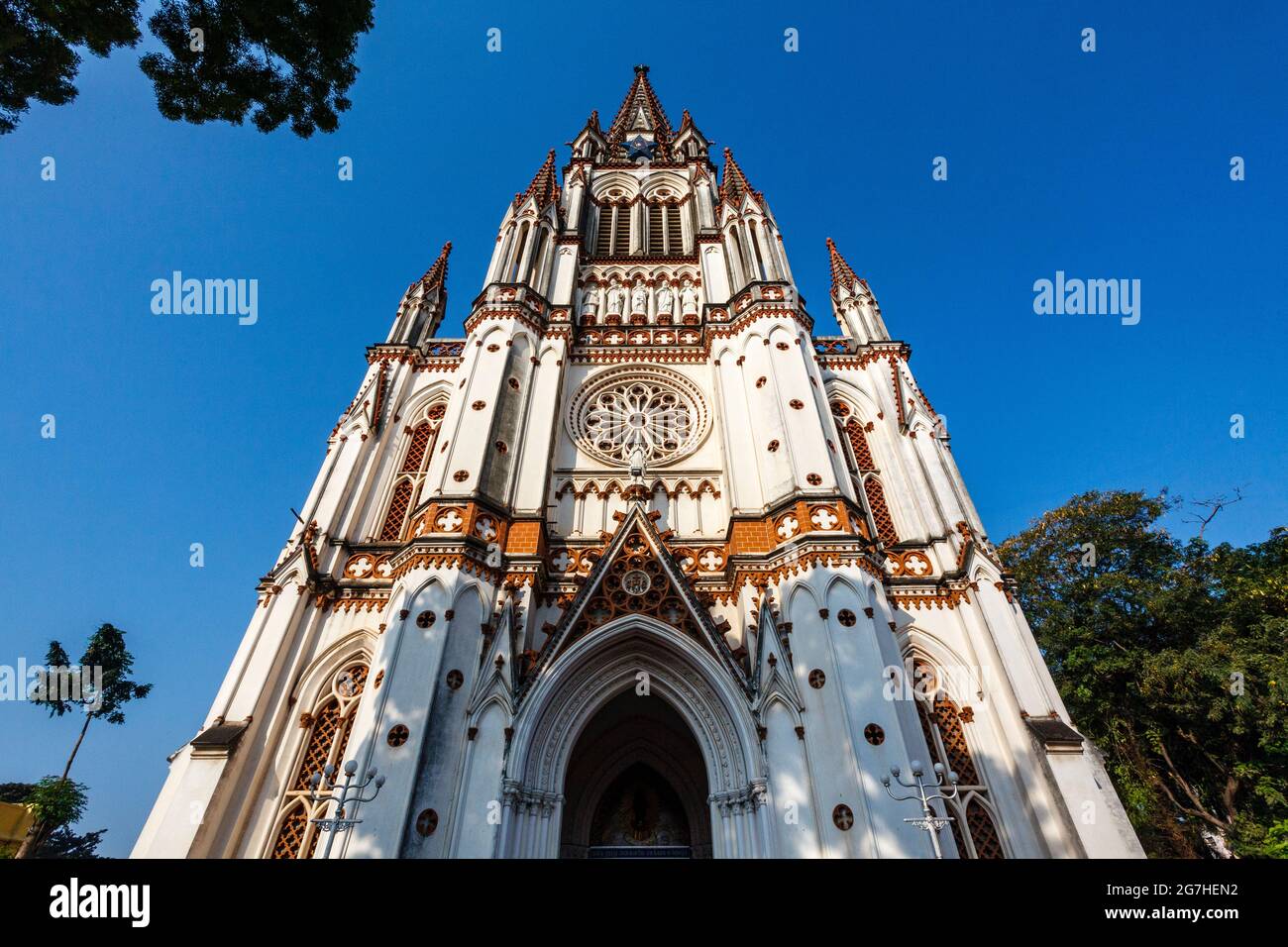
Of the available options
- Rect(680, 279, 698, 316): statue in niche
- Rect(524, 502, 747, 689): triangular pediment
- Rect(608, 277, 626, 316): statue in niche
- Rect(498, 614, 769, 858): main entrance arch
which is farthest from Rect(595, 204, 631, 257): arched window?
Rect(498, 614, 769, 858): main entrance arch

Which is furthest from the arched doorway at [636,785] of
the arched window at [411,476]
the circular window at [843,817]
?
the arched window at [411,476]

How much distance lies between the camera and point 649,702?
12.8 meters

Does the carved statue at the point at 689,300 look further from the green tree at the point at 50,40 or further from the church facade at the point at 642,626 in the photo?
the green tree at the point at 50,40

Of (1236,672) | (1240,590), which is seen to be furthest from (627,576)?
(1240,590)

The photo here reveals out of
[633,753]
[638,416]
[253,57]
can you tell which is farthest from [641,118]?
[633,753]

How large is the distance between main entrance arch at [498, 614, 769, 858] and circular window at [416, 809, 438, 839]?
1143mm

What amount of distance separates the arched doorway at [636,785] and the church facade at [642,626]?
66 millimetres

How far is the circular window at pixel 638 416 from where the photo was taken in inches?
652

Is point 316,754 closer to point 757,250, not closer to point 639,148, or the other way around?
point 757,250

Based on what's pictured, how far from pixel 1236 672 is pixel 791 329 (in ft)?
47.2

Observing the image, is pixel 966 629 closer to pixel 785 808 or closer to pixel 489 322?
pixel 785 808

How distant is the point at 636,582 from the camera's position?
12641 mm

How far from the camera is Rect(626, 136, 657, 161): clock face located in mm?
30989
